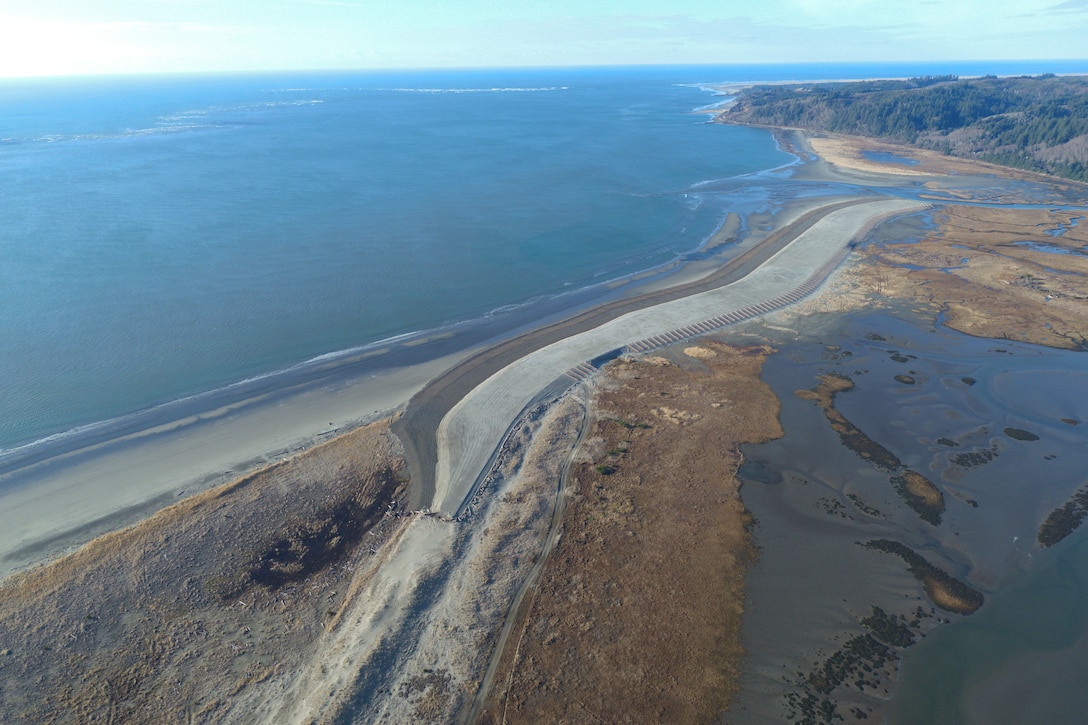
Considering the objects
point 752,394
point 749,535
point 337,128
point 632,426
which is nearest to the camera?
point 749,535

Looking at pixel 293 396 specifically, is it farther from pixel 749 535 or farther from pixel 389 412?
pixel 749 535

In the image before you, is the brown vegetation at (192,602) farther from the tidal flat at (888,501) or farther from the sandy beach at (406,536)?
the tidal flat at (888,501)

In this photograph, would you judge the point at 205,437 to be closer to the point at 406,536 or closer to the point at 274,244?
the point at 406,536

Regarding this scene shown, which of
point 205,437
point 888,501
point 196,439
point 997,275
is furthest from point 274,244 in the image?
point 997,275

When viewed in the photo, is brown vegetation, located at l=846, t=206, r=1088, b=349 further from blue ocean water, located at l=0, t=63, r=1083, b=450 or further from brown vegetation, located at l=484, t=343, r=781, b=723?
brown vegetation, located at l=484, t=343, r=781, b=723

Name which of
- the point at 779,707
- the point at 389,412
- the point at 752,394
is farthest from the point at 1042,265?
the point at 389,412

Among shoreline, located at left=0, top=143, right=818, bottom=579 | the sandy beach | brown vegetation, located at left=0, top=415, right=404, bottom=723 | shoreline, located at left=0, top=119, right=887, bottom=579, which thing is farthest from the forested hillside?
brown vegetation, located at left=0, top=415, right=404, bottom=723

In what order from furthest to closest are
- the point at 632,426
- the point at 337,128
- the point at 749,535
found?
the point at 337,128 → the point at 632,426 → the point at 749,535
